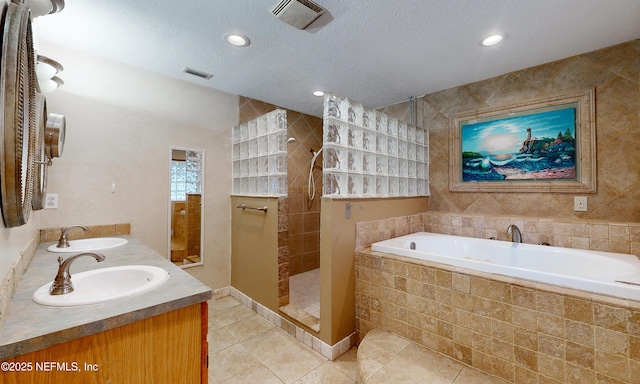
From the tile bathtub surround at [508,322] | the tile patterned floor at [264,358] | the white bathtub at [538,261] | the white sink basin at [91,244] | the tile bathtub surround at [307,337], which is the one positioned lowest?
the tile patterned floor at [264,358]

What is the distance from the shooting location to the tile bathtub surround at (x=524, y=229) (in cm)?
190

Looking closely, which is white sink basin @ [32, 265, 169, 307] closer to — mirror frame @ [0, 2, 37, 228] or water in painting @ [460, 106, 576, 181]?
mirror frame @ [0, 2, 37, 228]

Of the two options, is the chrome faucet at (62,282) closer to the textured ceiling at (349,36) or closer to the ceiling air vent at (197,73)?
the textured ceiling at (349,36)

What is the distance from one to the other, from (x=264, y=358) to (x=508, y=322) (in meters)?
1.59

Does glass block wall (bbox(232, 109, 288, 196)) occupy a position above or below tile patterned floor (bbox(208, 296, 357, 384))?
above

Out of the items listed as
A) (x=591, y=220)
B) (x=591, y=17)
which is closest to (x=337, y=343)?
(x=591, y=220)

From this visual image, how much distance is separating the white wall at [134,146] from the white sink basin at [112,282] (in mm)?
1215

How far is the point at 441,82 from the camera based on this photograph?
105 inches

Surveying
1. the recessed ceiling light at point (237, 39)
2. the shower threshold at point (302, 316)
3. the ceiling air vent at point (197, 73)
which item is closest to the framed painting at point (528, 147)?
the shower threshold at point (302, 316)

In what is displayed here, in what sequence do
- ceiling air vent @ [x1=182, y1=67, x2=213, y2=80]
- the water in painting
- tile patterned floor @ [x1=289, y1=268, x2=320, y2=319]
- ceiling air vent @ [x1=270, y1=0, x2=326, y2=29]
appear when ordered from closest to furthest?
ceiling air vent @ [x1=270, y1=0, x2=326, y2=29], the water in painting, ceiling air vent @ [x1=182, y1=67, x2=213, y2=80], tile patterned floor @ [x1=289, y1=268, x2=320, y2=319]

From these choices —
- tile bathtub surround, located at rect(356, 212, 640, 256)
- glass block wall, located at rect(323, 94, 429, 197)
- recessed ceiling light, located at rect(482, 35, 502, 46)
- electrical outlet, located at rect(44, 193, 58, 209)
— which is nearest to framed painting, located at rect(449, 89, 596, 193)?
tile bathtub surround, located at rect(356, 212, 640, 256)

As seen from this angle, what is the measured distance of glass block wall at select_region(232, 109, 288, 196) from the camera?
2424mm

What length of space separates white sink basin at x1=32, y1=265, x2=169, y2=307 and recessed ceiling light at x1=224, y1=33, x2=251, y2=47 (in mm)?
1617

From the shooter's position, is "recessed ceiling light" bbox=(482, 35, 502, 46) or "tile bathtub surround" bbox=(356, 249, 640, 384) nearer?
"tile bathtub surround" bbox=(356, 249, 640, 384)
